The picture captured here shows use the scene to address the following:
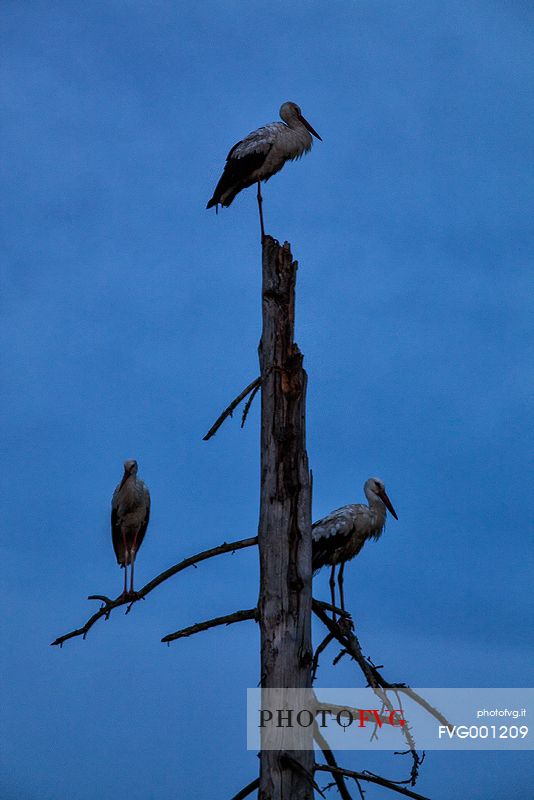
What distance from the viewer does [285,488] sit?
619cm

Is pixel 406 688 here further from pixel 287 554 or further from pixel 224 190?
pixel 224 190

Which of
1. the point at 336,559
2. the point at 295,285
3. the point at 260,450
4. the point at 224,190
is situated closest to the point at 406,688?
the point at 260,450

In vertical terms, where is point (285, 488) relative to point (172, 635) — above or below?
above

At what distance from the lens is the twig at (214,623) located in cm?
599

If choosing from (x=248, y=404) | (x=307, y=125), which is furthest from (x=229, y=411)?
(x=307, y=125)

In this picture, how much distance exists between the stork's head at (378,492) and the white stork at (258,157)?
15.4 feet

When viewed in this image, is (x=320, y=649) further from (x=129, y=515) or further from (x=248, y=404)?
(x=129, y=515)

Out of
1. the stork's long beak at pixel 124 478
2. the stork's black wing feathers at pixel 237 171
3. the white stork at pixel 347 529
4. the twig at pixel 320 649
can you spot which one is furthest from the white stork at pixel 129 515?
the twig at pixel 320 649

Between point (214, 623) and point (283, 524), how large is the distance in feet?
2.47

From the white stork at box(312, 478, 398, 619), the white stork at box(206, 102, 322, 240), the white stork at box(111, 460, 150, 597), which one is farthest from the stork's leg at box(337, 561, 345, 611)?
the white stork at box(206, 102, 322, 240)

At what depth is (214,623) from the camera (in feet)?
19.6

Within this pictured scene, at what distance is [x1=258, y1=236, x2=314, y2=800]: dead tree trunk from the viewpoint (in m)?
5.83

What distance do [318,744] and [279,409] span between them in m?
2.19

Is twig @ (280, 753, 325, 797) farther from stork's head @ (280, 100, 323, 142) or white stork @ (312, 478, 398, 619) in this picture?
stork's head @ (280, 100, 323, 142)
